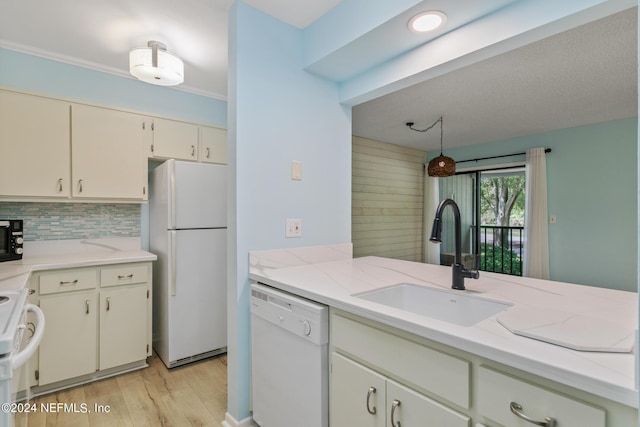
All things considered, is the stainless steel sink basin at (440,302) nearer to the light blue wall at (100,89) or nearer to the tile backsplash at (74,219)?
the tile backsplash at (74,219)

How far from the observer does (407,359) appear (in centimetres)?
100

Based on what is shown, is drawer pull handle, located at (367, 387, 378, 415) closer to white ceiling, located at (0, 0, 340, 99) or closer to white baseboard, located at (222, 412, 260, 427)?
white baseboard, located at (222, 412, 260, 427)

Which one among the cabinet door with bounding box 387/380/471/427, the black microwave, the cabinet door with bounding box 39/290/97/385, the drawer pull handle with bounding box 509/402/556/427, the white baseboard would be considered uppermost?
the black microwave

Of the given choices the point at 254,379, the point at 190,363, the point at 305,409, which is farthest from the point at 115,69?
the point at 305,409

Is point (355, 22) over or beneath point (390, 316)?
over

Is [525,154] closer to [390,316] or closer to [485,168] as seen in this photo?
[485,168]

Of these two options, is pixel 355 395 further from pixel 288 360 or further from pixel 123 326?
pixel 123 326

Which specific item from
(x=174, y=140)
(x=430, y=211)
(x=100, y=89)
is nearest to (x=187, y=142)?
(x=174, y=140)

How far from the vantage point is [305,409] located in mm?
1337

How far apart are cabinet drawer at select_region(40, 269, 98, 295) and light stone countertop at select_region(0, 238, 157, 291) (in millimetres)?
54

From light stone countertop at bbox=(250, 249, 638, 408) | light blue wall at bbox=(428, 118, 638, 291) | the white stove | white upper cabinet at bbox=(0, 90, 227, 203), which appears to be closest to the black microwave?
white upper cabinet at bbox=(0, 90, 227, 203)

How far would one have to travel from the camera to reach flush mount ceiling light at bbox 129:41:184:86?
217 cm

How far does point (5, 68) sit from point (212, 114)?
1.57 metres

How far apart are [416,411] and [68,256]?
2710mm
